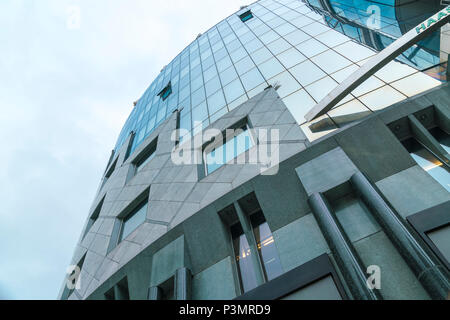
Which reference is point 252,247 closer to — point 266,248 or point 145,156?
point 266,248

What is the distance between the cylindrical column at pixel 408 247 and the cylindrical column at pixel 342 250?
744 millimetres

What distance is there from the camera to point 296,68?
1256 centimetres

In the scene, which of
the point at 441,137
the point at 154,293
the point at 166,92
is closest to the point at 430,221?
the point at 441,137

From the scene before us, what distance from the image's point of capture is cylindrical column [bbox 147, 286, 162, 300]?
7.48 meters

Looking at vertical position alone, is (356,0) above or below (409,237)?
above

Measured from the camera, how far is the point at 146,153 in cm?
1727

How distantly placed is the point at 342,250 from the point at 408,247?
3.48 feet

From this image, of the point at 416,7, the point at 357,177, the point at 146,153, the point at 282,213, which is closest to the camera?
the point at 357,177

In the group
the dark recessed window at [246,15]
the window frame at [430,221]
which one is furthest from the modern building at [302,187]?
the dark recessed window at [246,15]

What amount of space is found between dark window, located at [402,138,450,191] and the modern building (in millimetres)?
34

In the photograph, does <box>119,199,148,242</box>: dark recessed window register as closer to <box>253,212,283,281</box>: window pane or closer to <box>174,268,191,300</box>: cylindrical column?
<box>174,268,191,300</box>: cylindrical column

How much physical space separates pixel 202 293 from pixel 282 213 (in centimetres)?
304
